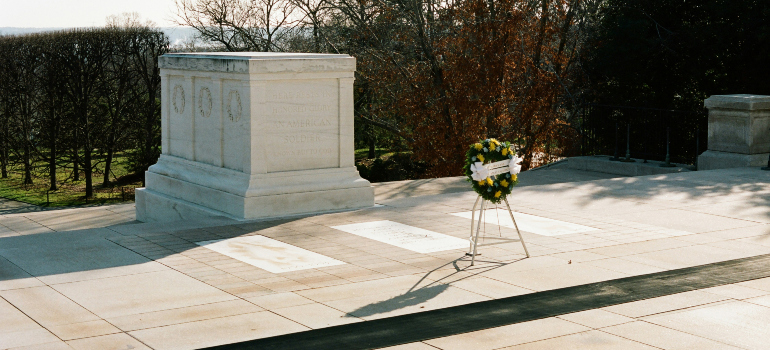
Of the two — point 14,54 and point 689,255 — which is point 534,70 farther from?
point 14,54

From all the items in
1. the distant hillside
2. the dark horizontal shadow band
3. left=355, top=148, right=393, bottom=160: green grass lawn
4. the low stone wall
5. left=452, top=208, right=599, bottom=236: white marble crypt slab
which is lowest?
left=355, top=148, right=393, bottom=160: green grass lawn

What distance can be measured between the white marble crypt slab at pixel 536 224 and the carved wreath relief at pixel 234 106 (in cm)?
295

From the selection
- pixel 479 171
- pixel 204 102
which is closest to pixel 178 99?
pixel 204 102

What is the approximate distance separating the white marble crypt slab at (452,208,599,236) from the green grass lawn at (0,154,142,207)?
63.7 feet

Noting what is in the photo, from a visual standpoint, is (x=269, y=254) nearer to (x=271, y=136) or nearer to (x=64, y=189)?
(x=271, y=136)

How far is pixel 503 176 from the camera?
7.75 m

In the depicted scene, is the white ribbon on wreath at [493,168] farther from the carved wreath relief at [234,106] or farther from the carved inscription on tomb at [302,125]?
the carved wreath relief at [234,106]

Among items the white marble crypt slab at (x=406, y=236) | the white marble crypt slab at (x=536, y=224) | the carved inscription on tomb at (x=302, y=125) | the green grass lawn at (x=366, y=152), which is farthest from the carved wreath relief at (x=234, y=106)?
the green grass lawn at (x=366, y=152)

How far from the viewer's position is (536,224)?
9547mm

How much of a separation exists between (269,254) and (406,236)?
1.56m

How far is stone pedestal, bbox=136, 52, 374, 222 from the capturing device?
10250 millimetres

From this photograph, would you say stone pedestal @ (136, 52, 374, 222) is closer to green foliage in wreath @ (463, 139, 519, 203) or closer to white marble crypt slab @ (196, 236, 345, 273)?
white marble crypt slab @ (196, 236, 345, 273)

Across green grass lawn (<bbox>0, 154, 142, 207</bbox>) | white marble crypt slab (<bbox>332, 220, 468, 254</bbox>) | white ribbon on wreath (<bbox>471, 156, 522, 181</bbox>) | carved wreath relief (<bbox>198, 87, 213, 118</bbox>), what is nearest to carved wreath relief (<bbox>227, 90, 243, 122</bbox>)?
carved wreath relief (<bbox>198, 87, 213, 118</bbox>)

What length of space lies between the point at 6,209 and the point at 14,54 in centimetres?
755
